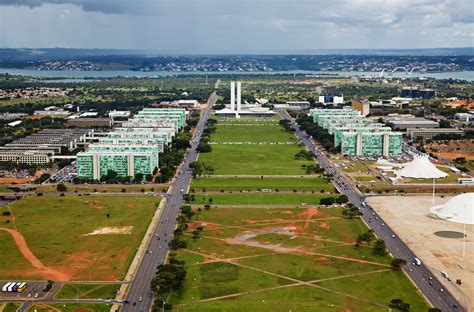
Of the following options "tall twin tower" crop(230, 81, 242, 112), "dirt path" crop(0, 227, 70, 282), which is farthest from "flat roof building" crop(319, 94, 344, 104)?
"dirt path" crop(0, 227, 70, 282)

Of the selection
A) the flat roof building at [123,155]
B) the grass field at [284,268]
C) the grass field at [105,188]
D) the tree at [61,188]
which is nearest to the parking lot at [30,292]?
the grass field at [284,268]

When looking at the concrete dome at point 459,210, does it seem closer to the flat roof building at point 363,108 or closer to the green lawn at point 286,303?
the green lawn at point 286,303

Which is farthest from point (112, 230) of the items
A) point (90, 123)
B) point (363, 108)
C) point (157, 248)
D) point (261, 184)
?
point (363, 108)

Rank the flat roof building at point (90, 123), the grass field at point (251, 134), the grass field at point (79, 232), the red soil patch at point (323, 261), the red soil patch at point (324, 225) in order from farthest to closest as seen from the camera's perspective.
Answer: the flat roof building at point (90, 123) → the grass field at point (251, 134) → the red soil patch at point (324, 225) → the red soil patch at point (323, 261) → the grass field at point (79, 232)

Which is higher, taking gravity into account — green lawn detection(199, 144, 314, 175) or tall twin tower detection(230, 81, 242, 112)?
tall twin tower detection(230, 81, 242, 112)

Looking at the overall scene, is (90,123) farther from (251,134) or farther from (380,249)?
(380,249)

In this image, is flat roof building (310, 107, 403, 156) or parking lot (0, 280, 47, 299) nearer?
parking lot (0, 280, 47, 299)

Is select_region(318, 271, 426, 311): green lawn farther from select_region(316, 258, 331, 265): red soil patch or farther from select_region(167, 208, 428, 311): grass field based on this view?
select_region(316, 258, 331, 265): red soil patch
